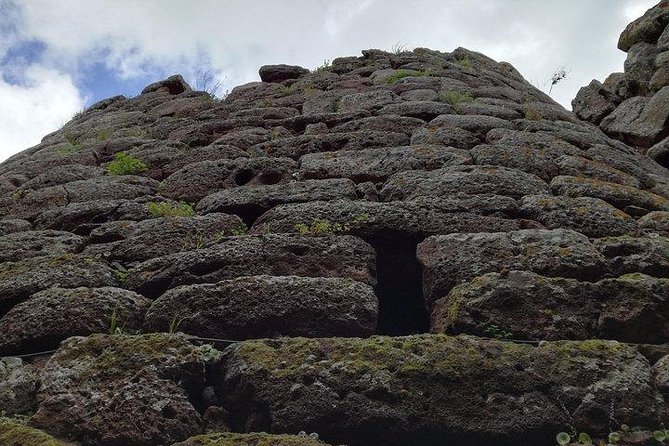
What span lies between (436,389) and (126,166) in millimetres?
3026

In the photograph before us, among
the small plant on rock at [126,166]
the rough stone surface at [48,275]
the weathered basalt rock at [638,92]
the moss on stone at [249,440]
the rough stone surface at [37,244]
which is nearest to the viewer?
the moss on stone at [249,440]

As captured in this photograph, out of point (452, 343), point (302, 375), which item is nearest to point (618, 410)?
point (452, 343)

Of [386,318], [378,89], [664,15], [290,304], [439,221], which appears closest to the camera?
[290,304]

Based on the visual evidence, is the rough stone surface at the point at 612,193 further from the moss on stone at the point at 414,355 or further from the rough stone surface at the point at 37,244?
the rough stone surface at the point at 37,244

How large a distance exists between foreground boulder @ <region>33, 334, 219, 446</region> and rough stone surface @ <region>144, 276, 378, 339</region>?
0.63 ft

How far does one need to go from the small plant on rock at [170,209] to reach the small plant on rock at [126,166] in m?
0.77

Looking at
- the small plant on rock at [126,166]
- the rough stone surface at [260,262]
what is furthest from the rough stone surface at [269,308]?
the small plant on rock at [126,166]

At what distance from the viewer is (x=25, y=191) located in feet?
15.7

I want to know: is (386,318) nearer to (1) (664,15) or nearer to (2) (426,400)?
(2) (426,400)

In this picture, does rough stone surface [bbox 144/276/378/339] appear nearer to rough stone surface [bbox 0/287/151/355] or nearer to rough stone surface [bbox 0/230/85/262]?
rough stone surface [bbox 0/287/151/355]

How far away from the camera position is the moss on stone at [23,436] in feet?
7.10

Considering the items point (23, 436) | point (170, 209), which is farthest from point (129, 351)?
point (170, 209)

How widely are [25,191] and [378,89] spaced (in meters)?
2.62

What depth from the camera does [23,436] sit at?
2.19 meters
